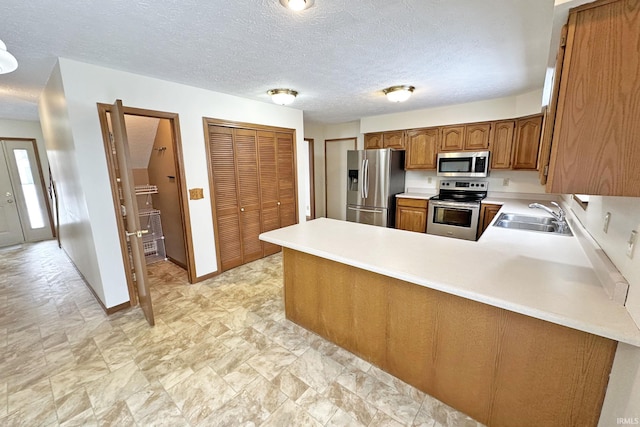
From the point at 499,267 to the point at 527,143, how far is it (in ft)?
10.1

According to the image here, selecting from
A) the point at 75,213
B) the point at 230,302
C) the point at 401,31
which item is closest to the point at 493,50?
the point at 401,31

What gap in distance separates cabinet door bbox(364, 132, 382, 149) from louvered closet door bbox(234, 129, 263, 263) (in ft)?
7.67

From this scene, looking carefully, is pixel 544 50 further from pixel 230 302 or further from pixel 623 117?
pixel 230 302

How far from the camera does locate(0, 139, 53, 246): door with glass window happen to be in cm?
475

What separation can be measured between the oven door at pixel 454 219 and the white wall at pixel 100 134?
322 cm

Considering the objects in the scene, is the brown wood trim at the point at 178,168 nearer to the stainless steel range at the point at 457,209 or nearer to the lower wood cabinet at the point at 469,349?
the lower wood cabinet at the point at 469,349

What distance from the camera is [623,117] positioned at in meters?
0.88

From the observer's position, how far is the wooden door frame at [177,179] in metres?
2.39

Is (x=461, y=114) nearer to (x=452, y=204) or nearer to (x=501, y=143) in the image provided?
(x=501, y=143)

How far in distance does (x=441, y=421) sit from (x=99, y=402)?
212 centimetres

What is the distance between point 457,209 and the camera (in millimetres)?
3855

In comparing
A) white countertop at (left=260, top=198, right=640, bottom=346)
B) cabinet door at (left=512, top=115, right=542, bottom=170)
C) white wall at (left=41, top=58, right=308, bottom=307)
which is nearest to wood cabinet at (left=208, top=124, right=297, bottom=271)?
white wall at (left=41, top=58, right=308, bottom=307)

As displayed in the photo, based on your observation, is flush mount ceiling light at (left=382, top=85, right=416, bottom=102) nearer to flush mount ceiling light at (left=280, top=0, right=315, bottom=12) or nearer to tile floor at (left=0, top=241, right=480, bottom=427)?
flush mount ceiling light at (left=280, top=0, right=315, bottom=12)

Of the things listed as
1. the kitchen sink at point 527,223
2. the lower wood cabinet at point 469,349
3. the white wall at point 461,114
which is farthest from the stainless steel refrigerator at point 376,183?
the lower wood cabinet at point 469,349
